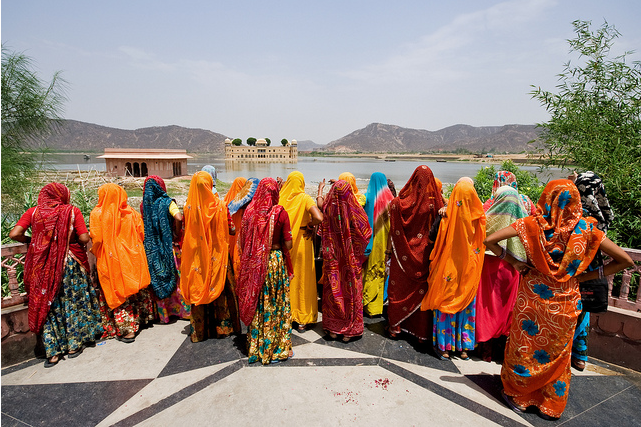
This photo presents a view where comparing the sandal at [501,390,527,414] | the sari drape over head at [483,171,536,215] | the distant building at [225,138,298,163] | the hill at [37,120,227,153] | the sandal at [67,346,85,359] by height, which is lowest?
the sandal at [501,390,527,414]

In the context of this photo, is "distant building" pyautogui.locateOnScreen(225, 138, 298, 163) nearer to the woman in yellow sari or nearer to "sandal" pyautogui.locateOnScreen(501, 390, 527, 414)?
the woman in yellow sari

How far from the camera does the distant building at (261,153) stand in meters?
69.6

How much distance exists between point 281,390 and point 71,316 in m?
1.91

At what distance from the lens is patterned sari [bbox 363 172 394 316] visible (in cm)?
339

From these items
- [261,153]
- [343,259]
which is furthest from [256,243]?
[261,153]

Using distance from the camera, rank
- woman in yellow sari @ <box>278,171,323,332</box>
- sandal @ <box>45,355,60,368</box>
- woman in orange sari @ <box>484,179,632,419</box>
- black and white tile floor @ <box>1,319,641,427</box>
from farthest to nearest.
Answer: woman in yellow sari @ <box>278,171,323,332</box> < sandal @ <box>45,355,60,368</box> < black and white tile floor @ <box>1,319,641,427</box> < woman in orange sari @ <box>484,179,632,419</box>

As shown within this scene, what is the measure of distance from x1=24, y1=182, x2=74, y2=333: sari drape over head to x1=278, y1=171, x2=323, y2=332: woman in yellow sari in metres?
1.79

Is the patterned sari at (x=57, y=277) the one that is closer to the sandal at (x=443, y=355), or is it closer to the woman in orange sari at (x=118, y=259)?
the woman in orange sari at (x=118, y=259)

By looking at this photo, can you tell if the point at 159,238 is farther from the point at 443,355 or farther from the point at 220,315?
the point at 443,355

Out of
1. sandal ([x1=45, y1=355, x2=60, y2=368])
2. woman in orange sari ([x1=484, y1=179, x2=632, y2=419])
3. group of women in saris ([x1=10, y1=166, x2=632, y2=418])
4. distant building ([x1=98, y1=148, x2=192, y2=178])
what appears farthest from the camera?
distant building ([x1=98, y1=148, x2=192, y2=178])

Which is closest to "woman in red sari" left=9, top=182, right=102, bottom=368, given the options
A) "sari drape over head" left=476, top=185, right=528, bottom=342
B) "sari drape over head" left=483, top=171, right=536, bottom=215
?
"sari drape over head" left=476, top=185, right=528, bottom=342

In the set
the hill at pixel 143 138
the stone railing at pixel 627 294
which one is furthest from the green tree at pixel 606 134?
the hill at pixel 143 138

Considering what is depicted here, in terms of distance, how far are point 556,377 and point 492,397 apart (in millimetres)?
442

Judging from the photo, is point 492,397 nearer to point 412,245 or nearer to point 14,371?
point 412,245
